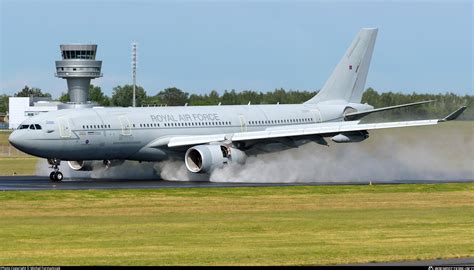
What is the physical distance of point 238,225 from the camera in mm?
34594

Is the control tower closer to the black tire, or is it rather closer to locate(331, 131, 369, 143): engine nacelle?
locate(331, 131, 369, 143): engine nacelle

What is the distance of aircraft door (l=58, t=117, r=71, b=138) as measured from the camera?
55.9 m

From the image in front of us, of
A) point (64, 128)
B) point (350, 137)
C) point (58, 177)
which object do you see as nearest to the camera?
point (64, 128)

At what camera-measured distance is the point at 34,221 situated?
35.9 metres

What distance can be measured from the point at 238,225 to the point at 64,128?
23.2 metres

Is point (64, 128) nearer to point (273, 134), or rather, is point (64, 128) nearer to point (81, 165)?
point (81, 165)

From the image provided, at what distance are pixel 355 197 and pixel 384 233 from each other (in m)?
12.7

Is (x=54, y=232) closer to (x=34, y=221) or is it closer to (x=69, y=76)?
(x=34, y=221)

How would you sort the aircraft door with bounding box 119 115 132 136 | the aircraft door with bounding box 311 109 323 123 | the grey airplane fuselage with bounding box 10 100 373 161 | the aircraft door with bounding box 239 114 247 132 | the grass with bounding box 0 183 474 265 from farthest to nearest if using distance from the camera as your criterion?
1. the aircraft door with bounding box 311 109 323 123
2. the aircraft door with bounding box 239 114 247 132
3. the aircraft door with bounding box 119 115 132 136
4. the grey airplane fuselage with bounding box 10 100 373 161
5. the grass with bounding box 0 183 474 265

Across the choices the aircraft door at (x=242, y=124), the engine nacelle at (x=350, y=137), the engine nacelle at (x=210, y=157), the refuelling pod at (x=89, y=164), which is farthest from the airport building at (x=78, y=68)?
the engine nacelle at (x=210, y=157)

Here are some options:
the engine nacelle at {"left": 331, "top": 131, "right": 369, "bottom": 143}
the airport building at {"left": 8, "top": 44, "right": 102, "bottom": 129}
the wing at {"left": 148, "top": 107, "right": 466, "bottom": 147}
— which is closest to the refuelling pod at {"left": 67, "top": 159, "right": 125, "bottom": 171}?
the wing at {"left": 148, "top": 107, "right": 466, "bottom": 147}

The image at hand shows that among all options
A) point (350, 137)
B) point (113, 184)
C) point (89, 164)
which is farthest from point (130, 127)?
point (350, 137)

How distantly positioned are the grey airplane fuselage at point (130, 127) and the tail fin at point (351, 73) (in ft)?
14.3

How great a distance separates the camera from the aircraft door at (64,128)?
55.9m
